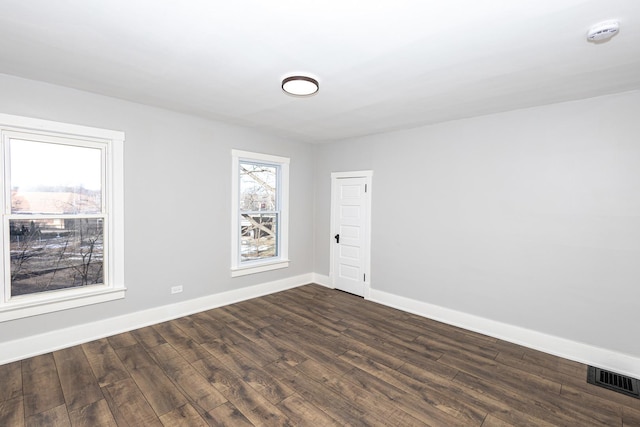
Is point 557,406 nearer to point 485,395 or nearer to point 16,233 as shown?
point 485,395

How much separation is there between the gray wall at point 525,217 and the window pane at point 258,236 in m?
1.86

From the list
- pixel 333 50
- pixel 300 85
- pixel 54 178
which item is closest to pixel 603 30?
pixel 333 50

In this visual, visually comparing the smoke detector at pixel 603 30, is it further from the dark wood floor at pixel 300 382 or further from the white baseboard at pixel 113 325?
the white baseboard at pixel 113 325

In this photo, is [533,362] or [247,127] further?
[247,127]

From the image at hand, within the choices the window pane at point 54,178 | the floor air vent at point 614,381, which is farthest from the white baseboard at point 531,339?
the window pane at point 54,178

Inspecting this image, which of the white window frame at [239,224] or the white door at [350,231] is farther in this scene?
the white door at [350,231]

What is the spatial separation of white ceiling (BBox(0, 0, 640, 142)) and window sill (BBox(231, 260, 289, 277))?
7.94ft

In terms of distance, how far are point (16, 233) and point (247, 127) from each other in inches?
113

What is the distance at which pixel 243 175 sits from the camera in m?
4.64

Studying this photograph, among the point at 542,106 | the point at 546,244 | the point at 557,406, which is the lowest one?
the point at 557,406

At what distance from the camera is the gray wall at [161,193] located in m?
2.92

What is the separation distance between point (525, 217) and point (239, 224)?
12.3 ft

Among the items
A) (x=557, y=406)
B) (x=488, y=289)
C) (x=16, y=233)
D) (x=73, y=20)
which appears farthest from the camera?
(x=488, y=289)

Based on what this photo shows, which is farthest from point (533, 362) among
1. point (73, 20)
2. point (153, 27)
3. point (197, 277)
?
→ point (73, 20)
